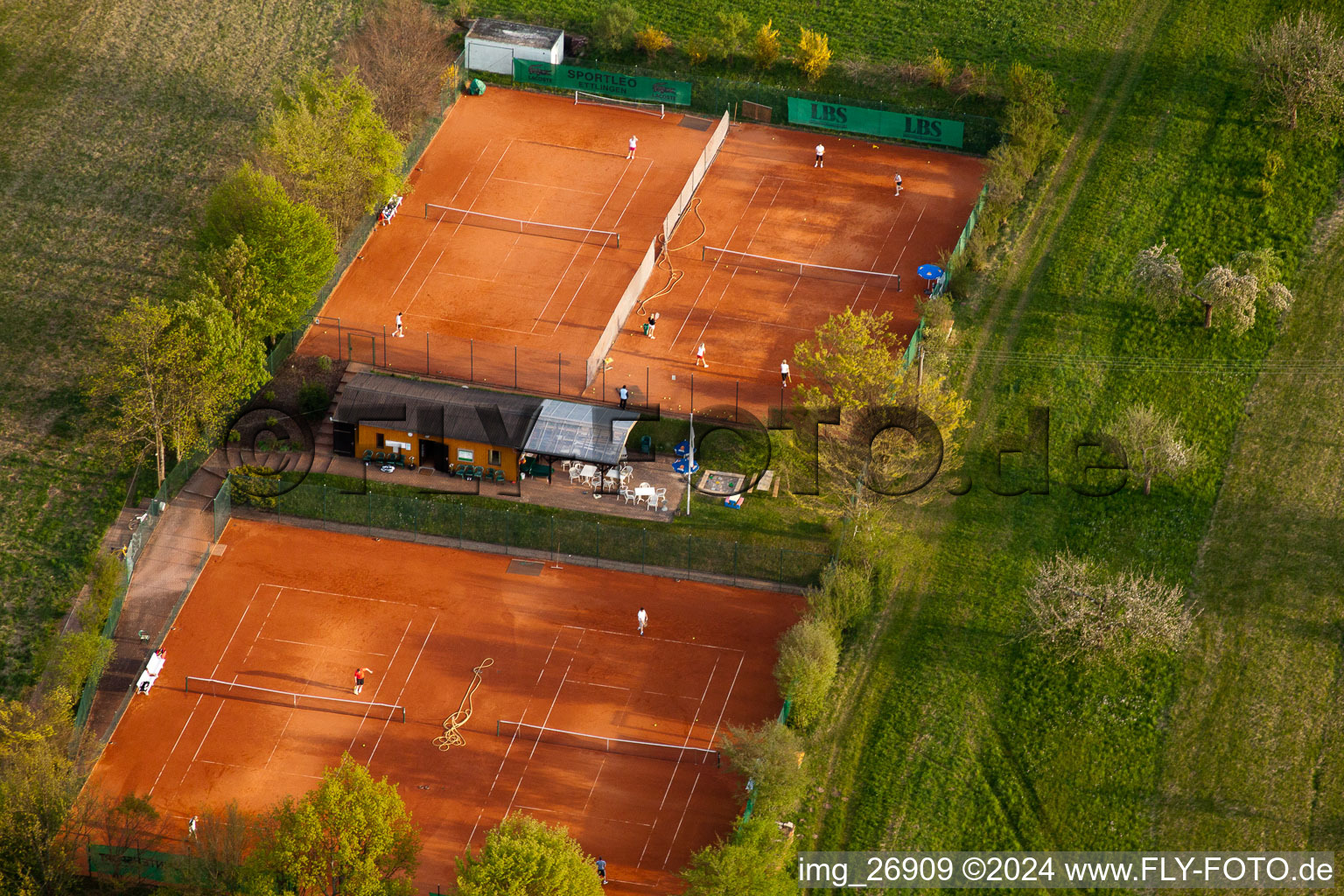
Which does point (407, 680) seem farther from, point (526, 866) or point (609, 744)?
point (526, 866)

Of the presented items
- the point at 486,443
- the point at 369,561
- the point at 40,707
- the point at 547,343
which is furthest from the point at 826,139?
the point at 40,707

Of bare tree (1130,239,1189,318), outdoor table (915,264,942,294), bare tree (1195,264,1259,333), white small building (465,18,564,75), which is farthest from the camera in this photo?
white small building (465,18,564,75)

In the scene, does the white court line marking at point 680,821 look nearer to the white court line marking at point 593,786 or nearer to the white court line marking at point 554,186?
the white court line marking at point 593,786

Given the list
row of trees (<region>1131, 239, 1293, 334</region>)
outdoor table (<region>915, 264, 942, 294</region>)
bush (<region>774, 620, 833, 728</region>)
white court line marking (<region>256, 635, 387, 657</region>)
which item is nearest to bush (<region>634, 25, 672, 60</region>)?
outdoor table (<region>915, 264, 942, 294</region>)

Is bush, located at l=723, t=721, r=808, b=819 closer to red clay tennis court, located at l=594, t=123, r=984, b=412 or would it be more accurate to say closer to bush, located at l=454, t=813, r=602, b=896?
bush, located at l=454, t=813, r=602, b=896

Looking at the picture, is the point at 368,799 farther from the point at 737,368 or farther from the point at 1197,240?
the point at 1197,240
